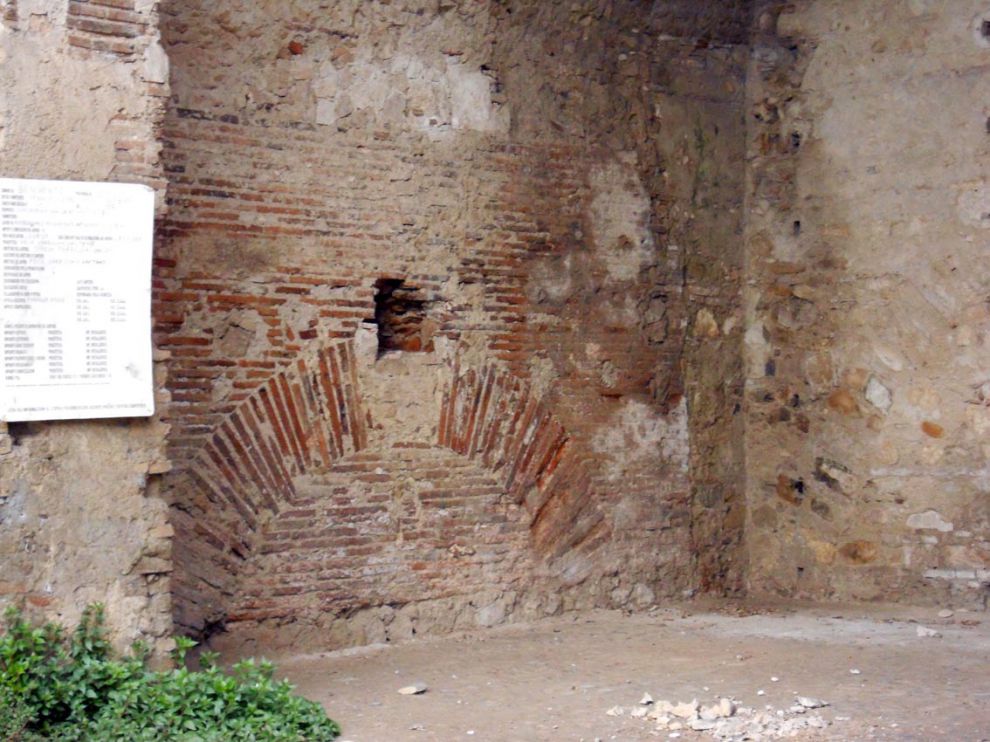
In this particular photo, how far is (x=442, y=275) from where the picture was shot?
670 centimetres

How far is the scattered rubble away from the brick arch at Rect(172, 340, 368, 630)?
202 cm

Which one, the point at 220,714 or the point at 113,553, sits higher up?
the point at 113,553

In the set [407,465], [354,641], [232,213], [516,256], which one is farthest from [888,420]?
[232,213]

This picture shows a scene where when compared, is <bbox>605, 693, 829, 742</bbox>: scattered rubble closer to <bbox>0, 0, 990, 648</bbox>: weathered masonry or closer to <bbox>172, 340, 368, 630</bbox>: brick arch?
<bbox>0, 0, 990, 648</bbox>: weathered masonry

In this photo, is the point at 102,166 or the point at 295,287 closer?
the point at 102,166

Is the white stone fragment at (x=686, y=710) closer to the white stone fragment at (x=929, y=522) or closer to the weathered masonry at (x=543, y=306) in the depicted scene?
the weathered masonry at (x=543, y=306)

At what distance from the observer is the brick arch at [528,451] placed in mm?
6742

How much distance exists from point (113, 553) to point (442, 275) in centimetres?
248

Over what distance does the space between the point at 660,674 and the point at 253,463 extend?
215cm

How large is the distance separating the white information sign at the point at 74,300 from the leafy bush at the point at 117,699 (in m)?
0.81

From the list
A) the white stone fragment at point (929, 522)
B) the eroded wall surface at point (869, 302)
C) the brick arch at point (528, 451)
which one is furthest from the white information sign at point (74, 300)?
the white stone fragment at point (929, 522)

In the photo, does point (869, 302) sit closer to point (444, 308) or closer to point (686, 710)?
point (444, 308)

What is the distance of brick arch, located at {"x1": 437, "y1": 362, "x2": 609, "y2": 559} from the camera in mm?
6742

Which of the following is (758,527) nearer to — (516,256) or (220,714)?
(516,256)
